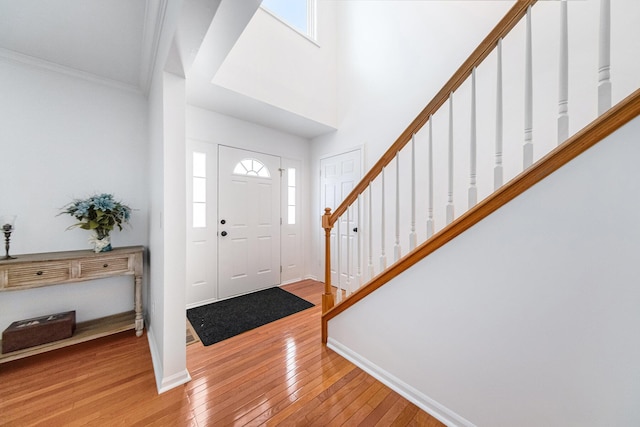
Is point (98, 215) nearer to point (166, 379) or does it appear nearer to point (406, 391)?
point (166, 379)

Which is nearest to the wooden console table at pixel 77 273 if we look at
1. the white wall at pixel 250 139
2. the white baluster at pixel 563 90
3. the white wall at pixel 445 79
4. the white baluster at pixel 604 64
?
the white wall at pixel 250 139

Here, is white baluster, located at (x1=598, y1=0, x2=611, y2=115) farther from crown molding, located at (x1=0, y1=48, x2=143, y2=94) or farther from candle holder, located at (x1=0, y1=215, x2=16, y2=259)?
candle holder, located at (x1=0, y1=215, x2=16, y2=259)

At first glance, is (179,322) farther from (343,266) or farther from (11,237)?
(343,266)

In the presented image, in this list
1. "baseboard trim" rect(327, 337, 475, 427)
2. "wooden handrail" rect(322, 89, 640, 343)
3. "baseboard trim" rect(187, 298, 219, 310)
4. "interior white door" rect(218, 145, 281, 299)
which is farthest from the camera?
"interior white door" rect(218, 145, 281, 299)

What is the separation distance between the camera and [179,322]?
1.53 metres

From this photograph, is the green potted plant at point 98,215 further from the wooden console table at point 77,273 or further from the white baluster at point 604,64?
the white baluster at point 604,64

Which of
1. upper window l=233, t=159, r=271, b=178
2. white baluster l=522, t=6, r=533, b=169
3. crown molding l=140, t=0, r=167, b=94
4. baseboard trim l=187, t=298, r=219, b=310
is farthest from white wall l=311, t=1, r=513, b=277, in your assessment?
crown molding l=140, t=0, r=167, b=94

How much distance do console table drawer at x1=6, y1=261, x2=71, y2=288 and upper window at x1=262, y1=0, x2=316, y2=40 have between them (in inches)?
129

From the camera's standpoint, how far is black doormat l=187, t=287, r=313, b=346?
221 centimetres

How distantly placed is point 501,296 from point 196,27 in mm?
2040

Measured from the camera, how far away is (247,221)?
3203 mm

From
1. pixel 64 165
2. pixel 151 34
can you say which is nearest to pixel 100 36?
pixel 151 34

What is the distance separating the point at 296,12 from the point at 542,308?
4.01 m

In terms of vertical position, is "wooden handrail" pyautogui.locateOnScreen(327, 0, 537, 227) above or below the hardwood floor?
above
